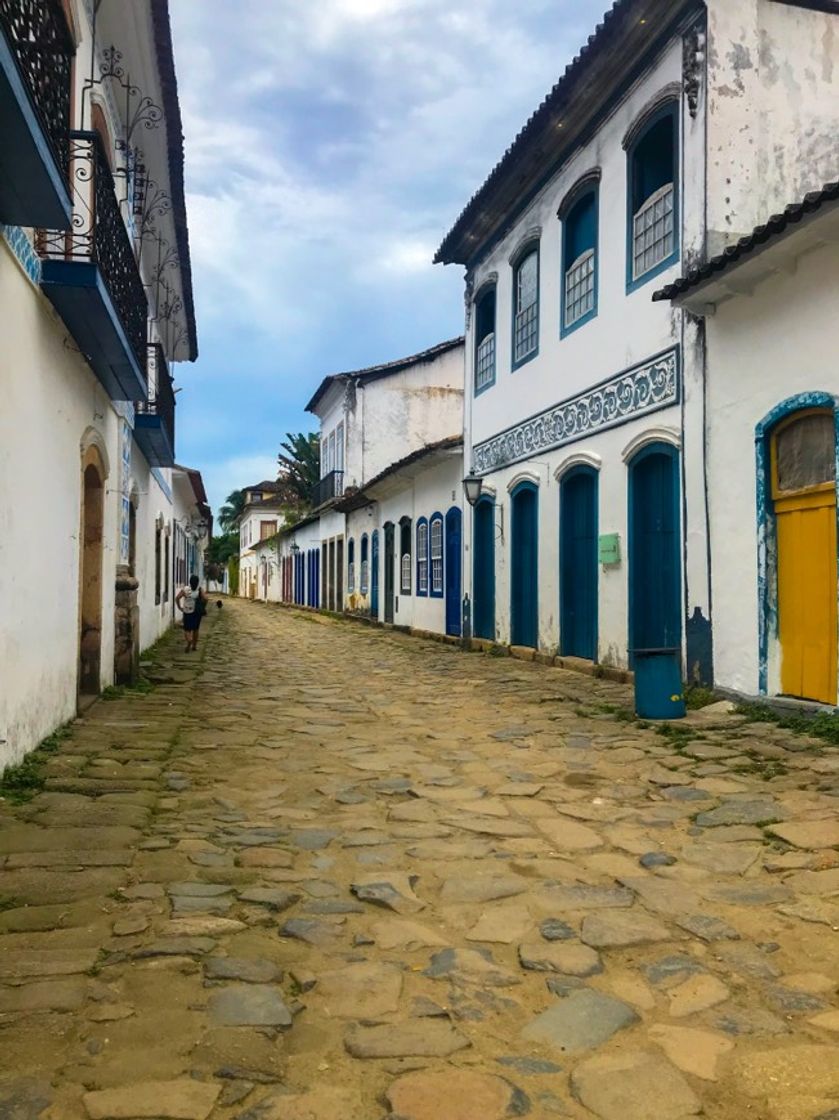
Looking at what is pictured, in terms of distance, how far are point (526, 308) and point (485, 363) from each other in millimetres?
1999

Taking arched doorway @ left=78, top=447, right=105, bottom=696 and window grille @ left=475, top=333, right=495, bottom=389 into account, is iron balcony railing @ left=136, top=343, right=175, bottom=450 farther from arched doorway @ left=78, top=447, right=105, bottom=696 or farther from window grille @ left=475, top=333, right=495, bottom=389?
window grille @ left=475, top=333, right=495, bottom=389

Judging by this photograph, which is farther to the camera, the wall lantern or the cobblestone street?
the wall lantern

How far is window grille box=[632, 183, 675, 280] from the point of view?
29.9ft

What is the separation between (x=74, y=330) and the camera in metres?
6.66

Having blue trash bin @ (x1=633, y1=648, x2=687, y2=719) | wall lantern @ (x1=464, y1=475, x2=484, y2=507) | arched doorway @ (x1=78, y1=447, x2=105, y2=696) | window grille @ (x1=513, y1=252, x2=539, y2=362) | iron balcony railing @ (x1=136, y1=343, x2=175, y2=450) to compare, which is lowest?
blue trash bin @ (x1=633, y1=648, x2=687, y2=719)

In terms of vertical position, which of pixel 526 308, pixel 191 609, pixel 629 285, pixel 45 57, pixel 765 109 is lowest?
pixel 191 609

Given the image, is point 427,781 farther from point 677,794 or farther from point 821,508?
point 821,508

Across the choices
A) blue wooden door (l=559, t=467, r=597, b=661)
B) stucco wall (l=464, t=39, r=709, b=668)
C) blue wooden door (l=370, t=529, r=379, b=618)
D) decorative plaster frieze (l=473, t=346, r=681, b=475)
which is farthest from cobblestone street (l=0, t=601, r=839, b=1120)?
blue wooden door (l=370, t=529, r=379, b=618)

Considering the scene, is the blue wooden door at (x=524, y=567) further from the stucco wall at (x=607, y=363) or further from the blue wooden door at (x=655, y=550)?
the blue wooden door at (x=655, y=550)

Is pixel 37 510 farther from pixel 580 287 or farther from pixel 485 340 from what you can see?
pixel 485 340

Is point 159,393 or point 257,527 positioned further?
point 257,527

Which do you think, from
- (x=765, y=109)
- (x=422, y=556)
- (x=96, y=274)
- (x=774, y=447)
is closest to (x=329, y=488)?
(x=422, y=556)

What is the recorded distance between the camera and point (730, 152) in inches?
330

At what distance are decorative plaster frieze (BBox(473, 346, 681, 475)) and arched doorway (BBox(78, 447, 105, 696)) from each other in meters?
5.38
